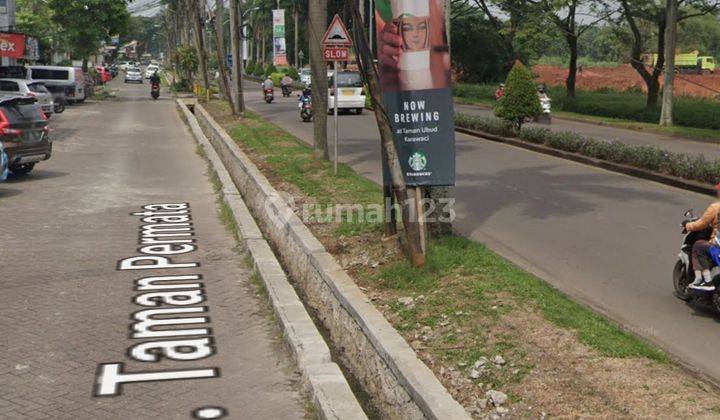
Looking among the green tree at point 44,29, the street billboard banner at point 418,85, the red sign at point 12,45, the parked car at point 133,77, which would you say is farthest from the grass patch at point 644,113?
the parked car at point 133,77

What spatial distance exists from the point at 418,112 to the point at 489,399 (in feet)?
12.1

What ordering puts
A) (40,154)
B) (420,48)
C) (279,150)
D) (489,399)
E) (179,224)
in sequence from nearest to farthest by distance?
(489,399), (420,48), (179,224), (40,154), (279,150)

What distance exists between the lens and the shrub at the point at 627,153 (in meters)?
14.7

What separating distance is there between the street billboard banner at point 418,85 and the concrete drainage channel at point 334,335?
1349mm

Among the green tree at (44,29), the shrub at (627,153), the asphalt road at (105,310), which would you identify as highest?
the green tree at (44,29)

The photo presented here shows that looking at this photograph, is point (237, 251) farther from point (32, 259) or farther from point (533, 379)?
point (533, 379)

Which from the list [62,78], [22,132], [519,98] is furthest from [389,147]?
[62,78]

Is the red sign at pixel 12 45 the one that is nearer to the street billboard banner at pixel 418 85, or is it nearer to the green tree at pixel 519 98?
the green tree at pixel 519 98

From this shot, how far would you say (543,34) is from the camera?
40.6 m

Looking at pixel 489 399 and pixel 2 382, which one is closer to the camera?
pixel 489 399

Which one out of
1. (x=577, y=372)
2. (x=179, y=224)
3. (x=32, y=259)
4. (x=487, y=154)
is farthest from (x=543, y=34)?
(x=577, y=372)

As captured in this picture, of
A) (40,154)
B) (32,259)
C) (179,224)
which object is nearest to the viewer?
(32,259)

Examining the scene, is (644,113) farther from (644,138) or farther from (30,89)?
(30,89)

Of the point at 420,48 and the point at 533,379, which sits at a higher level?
the point at 420,48
